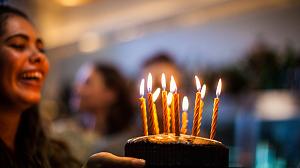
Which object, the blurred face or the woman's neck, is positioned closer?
→ the woman's neck

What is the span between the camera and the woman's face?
213 cm

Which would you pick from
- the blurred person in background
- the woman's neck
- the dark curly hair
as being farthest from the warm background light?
the woman's neck

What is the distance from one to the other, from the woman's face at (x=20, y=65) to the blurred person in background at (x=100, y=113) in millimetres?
1272

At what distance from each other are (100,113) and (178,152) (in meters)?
2.55

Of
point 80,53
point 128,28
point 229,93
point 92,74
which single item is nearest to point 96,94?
point 92,74

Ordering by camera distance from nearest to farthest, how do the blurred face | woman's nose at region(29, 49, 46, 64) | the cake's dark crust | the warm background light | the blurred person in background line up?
1. the cake's dark crust
2. woman's nose at region(29, 49, 46, 64)
3. the blurred person in background
4. the blurred face
5. the warm background light

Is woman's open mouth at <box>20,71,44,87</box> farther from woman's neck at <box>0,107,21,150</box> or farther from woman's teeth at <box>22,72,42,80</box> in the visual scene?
woman's neck at <box>0,107,21,150</box>

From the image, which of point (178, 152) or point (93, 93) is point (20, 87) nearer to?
point (178, 152)

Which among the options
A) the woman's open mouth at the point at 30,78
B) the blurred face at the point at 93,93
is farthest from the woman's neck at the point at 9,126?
the blurred face at the point at 93,93

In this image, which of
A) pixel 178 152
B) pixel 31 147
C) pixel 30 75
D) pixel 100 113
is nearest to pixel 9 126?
pixel 31 147

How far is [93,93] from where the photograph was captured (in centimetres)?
388

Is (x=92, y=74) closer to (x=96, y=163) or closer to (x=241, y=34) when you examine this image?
(x=241, y=34)

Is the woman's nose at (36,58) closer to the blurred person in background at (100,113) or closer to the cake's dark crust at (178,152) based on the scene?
the cake's dark crust at (178,152)

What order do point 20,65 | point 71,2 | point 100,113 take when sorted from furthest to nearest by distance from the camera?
1. point 71,2
2. point 100,113
3. point 20,65
